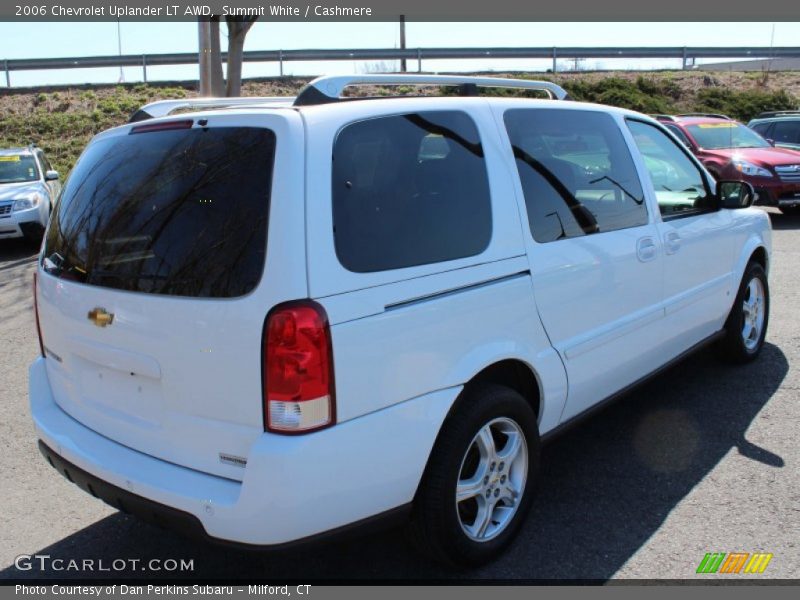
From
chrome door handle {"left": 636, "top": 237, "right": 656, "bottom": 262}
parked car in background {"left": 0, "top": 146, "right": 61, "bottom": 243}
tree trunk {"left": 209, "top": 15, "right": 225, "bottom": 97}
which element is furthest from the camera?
tree trunk {"left": 209, "top": 15, "right": 225, "bottom": 97}

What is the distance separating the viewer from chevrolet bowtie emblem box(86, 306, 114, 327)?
2.71 metres

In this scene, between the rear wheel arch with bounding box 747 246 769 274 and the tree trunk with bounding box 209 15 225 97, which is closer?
the rear wheel arch with bounding box 747 246 769 274

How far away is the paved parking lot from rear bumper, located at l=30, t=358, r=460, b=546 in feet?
0.56

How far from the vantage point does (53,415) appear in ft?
10.4

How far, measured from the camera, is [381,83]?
10.3 feet

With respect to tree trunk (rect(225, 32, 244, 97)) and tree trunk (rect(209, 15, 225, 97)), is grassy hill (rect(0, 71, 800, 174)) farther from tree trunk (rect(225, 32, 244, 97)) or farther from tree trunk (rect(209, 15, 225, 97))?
tree trunk (rect(225, 32, 244, 97))

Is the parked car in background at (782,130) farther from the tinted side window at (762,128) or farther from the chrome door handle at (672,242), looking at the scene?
the chrome door handle at (672,242)

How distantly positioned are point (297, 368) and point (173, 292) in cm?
55

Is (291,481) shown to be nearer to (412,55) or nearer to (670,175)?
(670,175)

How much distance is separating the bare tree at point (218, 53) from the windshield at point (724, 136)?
26.2 feet

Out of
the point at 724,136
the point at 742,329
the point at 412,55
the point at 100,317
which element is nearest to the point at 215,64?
the point at 724,136

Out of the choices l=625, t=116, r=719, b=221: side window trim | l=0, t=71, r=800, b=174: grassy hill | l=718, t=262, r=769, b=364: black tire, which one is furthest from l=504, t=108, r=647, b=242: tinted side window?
l=0, t=71, r=800, b=174: grassy hill
